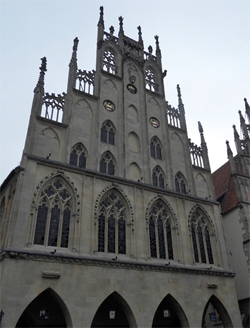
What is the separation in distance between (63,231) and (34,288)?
322cm

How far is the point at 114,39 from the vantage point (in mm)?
25578

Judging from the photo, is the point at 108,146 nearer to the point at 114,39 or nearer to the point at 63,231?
the point at 63,231

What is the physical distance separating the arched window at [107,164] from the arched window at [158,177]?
319 centimetres

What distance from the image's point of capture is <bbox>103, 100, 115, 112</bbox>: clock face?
21500 millimetres

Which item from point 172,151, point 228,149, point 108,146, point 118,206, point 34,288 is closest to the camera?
point 34,288

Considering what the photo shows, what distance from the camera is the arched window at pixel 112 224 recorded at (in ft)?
54.9

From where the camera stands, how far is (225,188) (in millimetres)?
28203

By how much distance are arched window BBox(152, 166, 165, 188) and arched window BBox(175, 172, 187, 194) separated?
1.29 meters

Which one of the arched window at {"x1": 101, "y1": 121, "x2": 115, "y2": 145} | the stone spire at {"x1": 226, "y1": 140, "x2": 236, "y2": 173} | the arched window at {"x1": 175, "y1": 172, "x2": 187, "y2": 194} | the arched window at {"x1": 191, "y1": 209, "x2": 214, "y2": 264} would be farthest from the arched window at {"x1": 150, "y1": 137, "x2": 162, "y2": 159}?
the stone spire at {"x1": 226, "y1": 140, "x2": 236, "y2": 173}

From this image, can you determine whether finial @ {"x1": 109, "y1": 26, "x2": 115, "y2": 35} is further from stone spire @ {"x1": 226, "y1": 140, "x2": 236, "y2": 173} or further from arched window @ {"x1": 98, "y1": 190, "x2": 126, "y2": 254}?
Result: arched window @ {"x1": 98, "y1": 190, "x2": 126, "y2": 254}

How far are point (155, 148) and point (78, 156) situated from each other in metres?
6.35

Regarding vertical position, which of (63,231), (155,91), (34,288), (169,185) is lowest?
(34,288)

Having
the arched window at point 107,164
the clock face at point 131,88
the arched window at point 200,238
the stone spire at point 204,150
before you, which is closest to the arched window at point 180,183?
the arched window at point 200,238

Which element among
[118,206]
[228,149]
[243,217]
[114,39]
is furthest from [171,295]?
[114,39]
